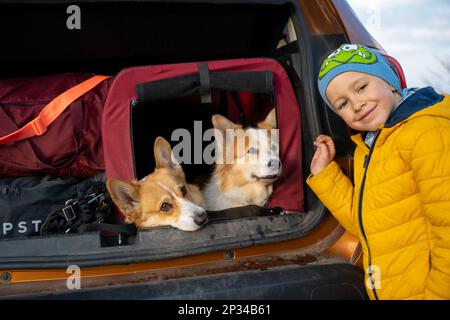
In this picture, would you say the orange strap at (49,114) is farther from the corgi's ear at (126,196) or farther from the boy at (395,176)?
the boy at (395,176)

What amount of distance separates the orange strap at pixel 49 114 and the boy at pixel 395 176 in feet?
5.01

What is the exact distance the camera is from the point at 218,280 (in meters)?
1.63

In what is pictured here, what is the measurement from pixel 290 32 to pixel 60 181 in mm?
1677

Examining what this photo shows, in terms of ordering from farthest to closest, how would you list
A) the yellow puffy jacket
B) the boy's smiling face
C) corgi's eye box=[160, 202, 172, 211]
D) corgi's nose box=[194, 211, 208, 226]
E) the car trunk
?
1. corgi's eye box=[160, 202, 172, 211]
2. corgi's nose box=[194, 211, 208, 226]
3. the car trunk
4. the boy's smiling face
5. the yellow puffy jacket

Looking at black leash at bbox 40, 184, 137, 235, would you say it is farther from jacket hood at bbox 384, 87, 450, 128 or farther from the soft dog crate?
jacket hood at bbox 384, 87, 450, 128

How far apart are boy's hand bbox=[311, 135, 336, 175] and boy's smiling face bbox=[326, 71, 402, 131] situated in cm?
22

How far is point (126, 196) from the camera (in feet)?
7.54

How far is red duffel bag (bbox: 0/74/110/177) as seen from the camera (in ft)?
8.23

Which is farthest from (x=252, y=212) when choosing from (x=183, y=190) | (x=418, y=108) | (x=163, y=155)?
(x=418, y=108)

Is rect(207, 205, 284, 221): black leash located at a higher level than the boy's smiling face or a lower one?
lower

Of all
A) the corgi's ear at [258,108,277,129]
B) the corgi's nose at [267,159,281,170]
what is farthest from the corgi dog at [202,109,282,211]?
the corgi's nose at [267,159,281,170]

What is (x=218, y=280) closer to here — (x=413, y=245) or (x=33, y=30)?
(x=413, y=245)

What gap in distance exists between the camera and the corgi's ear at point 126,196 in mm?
2158
